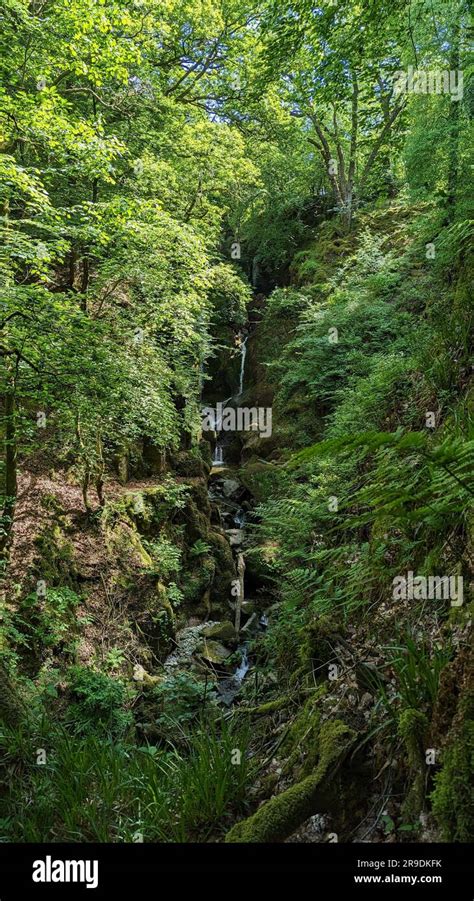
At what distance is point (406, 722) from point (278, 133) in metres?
16.9

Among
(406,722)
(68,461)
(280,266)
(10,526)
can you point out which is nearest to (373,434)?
(406,722)

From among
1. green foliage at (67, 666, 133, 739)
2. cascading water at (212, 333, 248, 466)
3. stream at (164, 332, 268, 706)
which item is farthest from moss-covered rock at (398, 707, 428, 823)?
cascading water at (212, 333, 248, 466)

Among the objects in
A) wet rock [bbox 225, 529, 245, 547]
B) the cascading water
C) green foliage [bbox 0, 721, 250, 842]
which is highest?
the cascading water

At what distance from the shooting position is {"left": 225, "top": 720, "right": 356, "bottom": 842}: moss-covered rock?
203 cm

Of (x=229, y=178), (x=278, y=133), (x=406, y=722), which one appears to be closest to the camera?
(x=406, y=722)

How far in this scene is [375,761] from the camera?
2.13 metres

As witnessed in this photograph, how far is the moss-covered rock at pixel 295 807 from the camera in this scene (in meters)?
2.03

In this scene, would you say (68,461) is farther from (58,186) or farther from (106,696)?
(58,186)

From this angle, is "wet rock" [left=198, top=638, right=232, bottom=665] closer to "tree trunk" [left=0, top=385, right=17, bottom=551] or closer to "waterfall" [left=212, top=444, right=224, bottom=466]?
"tree trunk" [left=0, top=385, right=17, bottom=551]

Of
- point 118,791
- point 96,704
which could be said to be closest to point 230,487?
point 96,704
